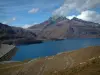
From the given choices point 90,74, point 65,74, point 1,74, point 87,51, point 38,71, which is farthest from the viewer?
point 1,74

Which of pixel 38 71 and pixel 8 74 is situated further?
pixel 8 74

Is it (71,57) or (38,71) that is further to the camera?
(71,57)

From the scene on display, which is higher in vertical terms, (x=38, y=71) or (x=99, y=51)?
(x=99, y=51)

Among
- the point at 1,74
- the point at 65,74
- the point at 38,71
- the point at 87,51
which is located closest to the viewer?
the point at 65,74

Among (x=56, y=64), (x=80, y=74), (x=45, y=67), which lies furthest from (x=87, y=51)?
(x=80, y=74)

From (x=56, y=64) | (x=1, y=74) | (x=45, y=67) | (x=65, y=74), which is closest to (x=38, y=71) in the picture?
(x=45, y=67)

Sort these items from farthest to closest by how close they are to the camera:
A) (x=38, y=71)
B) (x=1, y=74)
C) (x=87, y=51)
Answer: (x=1, y=74) < (x=87, y=51) < (x=38, y=71)

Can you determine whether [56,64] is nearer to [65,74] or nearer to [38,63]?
[38,63]

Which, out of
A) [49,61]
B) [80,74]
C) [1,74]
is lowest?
[1,74]

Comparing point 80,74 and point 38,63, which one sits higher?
point 80,74

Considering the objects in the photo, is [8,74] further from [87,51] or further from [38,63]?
[87,51]
